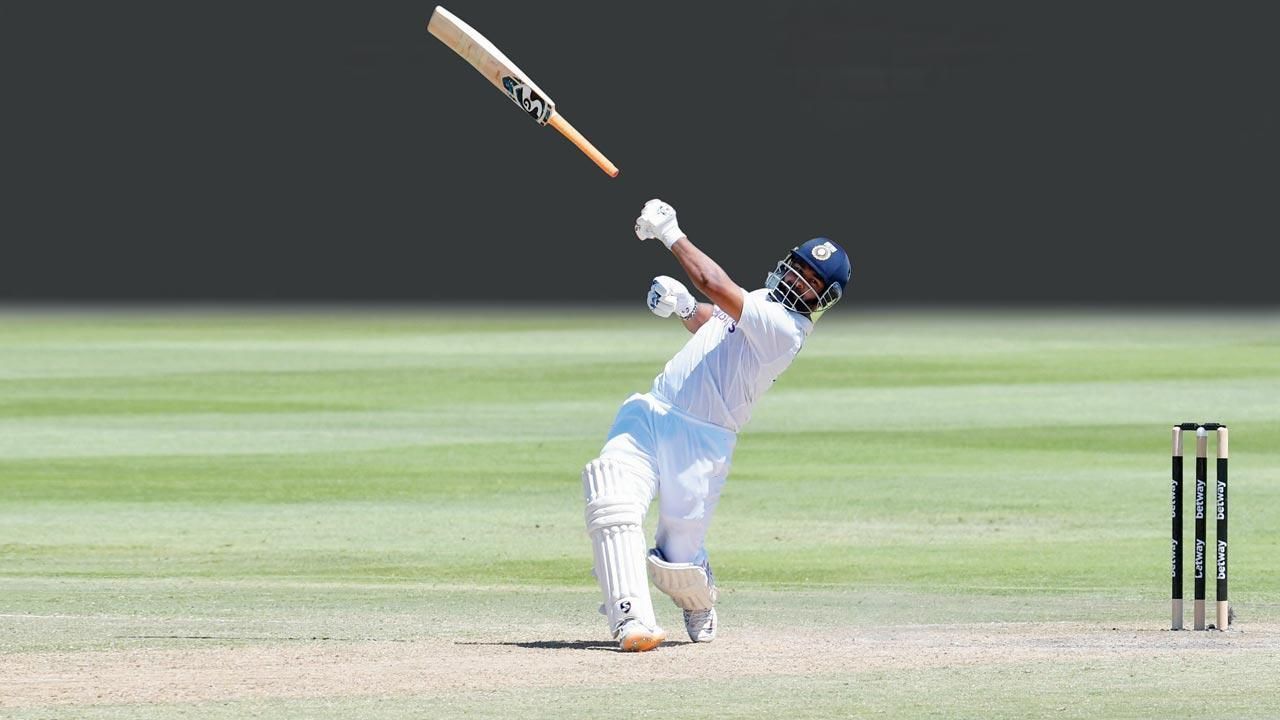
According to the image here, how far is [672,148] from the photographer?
38125 millimetres

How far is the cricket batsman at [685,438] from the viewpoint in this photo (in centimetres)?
902

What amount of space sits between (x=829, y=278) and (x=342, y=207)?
30172 millimetres

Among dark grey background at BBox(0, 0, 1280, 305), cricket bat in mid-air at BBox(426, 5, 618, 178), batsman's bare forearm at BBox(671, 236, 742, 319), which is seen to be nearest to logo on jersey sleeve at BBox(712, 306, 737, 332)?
batsman's bare forearm at BBox(671, 236, 742, 319)

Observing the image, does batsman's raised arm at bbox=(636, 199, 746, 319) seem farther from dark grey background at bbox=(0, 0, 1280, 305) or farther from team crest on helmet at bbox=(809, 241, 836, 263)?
dark grey background at bbox=(0, 0, 1280, 305)

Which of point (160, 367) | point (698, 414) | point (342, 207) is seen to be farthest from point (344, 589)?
point (342, 207)

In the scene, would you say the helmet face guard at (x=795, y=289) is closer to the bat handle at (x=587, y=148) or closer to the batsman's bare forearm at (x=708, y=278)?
the batsman's bare forearm at (x=708, y=278)

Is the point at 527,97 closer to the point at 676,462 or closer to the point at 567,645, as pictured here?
the point at 676,462

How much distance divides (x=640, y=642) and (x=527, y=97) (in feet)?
8.17

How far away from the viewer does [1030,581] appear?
12.0 m

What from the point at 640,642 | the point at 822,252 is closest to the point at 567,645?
the point at 640,642

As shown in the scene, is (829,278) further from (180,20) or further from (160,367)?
(180,20)

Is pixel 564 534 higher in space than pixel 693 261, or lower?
higher

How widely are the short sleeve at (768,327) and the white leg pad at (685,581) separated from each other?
84 centimetres

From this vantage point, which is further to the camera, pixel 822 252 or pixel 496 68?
pixel 496 68
